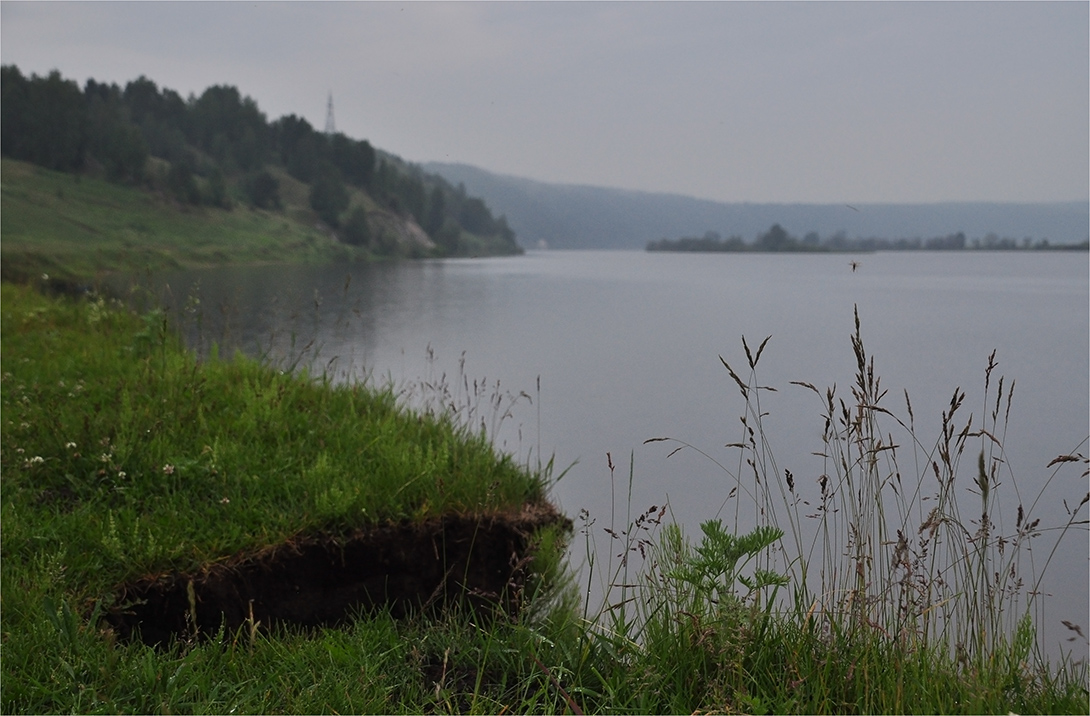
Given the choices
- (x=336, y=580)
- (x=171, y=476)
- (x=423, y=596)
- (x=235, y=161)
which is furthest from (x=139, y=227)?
(x=423, y=596)

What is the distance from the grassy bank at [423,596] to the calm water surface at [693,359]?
42 cm

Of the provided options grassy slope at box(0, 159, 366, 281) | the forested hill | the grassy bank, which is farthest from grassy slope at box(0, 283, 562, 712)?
the forested hill

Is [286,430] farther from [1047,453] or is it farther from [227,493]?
[1047,453]

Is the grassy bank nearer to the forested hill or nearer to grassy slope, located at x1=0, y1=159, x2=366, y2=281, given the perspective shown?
grassy slope, located at x1=0, y1=159, x2=366, y2=281

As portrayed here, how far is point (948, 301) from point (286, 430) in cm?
1178

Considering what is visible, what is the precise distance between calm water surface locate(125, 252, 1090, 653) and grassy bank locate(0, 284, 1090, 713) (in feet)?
1.39

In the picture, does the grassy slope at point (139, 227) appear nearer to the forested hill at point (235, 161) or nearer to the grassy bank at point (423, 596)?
the forested hill at point (235, 161)

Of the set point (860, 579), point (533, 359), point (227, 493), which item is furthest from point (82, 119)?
point (860, 579)

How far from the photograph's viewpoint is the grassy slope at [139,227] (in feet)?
85.3

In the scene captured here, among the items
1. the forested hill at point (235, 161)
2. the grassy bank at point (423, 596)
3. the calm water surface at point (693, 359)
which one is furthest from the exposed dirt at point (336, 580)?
the forested hill at point (235, 161)

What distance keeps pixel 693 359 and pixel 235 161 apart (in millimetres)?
40911

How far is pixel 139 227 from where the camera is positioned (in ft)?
106

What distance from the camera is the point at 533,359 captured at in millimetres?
9047

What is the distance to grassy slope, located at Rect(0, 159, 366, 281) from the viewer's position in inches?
1024
